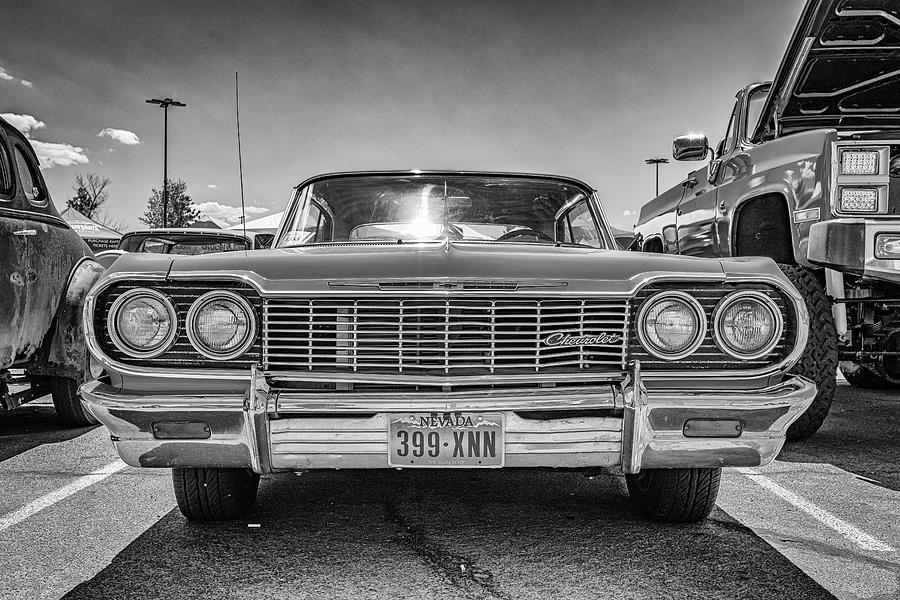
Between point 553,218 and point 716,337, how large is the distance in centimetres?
147

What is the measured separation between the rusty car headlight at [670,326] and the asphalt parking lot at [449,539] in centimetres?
73

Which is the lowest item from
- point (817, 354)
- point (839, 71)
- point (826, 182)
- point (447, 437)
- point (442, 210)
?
point (447, 437)

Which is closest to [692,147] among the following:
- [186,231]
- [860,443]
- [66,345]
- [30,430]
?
[860,443]

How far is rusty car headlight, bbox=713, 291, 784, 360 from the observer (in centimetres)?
254

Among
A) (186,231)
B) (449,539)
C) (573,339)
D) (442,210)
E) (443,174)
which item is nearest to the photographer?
(573,339)

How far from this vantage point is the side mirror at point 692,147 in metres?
5.90

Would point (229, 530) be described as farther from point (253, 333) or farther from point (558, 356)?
point (558, 356)

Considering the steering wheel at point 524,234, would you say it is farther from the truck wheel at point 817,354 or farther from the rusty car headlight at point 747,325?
the truck wheel at point 817,354

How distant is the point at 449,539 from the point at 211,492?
0.90 meters

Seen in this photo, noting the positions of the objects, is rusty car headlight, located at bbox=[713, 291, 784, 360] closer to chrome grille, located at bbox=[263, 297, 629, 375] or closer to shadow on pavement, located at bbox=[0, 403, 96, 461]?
chrome grille, located at bbox=[263, 297, 629, 375]

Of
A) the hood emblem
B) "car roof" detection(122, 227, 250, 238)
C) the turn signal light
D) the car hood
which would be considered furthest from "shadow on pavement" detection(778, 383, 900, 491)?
"car roof" detection(122, 227, 250, 238)

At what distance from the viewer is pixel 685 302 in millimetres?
2553

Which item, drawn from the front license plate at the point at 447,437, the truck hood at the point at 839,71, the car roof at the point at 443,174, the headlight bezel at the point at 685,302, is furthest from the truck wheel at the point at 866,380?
the front license plate at the point at 447,437

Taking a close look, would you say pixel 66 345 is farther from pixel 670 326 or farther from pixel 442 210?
pixel 670 326
